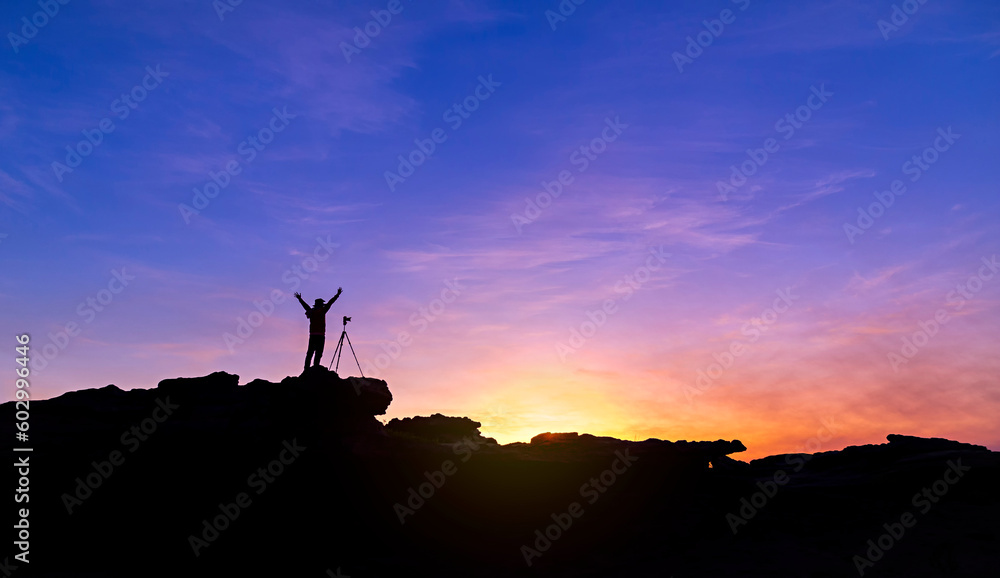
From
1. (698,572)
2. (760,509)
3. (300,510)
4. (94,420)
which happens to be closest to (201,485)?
(300,510)

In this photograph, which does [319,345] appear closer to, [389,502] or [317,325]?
[317,325]

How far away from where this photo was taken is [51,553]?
734 inches

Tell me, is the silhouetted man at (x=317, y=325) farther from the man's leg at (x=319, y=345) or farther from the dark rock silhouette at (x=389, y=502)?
the dark rock silhouette at (x=389, y=502)

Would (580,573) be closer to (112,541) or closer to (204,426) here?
(204,426)

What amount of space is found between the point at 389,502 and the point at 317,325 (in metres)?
6.88

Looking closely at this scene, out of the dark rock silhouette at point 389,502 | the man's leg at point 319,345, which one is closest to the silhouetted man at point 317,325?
the man's leg at point 319,345

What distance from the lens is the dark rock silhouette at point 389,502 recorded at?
19375 mm

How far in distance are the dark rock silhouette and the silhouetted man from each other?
4.23 ft

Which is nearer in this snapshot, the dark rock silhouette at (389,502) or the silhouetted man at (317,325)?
the dark rock silhouette at (389,502)

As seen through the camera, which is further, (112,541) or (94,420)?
(94,420)

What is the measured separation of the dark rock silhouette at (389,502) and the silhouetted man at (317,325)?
1289 mm

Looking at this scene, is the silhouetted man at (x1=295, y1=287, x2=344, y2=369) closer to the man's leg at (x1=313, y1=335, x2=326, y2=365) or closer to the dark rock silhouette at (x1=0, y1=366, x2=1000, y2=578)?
the man's leg at (x1=313, y1=335, x2=326, y2=365)

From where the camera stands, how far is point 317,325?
74.2 ft

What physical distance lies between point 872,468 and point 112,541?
28.7 m
